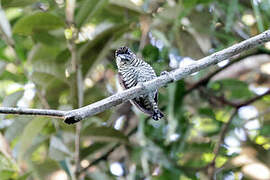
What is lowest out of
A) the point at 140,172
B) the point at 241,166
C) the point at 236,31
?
the point at 140,172

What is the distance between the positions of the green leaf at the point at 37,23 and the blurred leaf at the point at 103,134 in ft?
2.40

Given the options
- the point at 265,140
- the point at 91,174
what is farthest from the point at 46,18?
the point at 265,140

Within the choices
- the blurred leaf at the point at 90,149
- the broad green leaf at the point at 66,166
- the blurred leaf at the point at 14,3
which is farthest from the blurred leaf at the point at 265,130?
the blurred leaf at the point at 14,3

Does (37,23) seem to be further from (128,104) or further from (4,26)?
(128,104)

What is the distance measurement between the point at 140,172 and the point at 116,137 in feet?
2.06

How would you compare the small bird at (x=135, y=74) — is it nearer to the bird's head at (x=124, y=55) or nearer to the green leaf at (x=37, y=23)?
the bird's head at (x=124, y=55)

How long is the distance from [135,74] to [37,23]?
34.1 inches

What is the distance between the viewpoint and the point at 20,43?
13.8ft

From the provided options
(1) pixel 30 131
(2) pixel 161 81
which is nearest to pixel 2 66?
(1) pixel 30 131

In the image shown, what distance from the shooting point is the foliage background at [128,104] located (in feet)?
9.83

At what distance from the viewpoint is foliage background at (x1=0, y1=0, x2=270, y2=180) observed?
118 inches

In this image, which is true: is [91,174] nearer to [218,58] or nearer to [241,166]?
[241,166]

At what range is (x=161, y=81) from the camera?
1.93 meters

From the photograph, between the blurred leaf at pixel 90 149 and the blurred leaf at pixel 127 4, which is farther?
the blurred leaf at pixel 127 4
